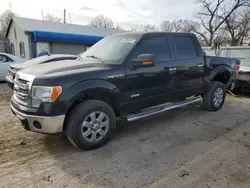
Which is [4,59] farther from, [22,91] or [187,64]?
[187,64]

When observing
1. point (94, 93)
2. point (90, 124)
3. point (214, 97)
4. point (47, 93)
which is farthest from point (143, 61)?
point (214, 97)

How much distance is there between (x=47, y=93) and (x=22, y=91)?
54 cm

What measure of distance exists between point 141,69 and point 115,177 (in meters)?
1.91

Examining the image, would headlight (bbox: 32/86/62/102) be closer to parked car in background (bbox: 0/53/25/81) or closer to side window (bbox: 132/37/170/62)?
side window (bbox: 132/37/170/62)

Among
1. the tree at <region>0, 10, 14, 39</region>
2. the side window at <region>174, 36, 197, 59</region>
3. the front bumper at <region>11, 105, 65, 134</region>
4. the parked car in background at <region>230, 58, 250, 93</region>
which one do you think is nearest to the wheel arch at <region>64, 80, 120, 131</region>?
the front bumper at <region>11, 105, 65, 134</region>

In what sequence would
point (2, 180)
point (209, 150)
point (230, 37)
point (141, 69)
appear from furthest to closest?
point (230, 37), point (141, 69), point (209, 150), point (2, 180)

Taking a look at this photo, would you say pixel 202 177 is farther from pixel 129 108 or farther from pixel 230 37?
pixel 230 37

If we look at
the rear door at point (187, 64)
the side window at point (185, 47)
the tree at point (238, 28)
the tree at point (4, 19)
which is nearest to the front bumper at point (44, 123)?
the rear door at point (187, 64)

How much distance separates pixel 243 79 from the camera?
703 cm

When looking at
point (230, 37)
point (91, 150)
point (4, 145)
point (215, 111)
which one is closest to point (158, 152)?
point (91, 150)

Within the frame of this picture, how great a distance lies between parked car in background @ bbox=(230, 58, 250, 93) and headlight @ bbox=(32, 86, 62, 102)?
6164 mm

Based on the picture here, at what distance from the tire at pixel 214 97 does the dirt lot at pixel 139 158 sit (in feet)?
2.60

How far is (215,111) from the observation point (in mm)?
5523

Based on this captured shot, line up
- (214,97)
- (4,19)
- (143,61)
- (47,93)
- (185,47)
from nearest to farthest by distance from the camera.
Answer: (47,93)
(143,61)
(185,47)
(214,97)
(4,19)
